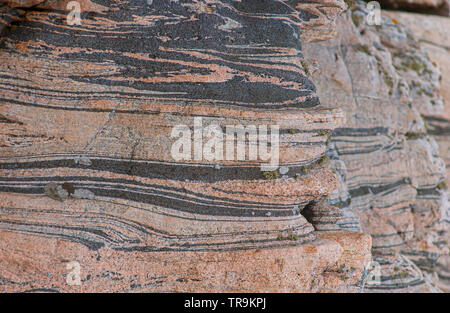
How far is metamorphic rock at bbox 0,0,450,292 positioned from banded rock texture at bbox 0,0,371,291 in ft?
0.10

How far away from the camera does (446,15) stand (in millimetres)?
18688

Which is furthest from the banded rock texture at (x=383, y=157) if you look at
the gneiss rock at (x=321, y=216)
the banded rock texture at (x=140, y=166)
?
the banded rock texture at (x=140, y=166)

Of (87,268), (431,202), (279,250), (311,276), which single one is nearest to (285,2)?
(279,250)

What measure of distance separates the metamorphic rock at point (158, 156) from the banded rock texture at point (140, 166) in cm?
3

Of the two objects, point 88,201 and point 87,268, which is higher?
point 88,201

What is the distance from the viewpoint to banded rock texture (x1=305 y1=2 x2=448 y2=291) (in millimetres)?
12977

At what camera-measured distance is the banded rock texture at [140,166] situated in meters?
8.33

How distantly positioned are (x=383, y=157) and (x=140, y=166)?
31.4 feet

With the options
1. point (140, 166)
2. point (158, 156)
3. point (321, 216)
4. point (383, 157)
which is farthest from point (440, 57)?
point (140, 166)

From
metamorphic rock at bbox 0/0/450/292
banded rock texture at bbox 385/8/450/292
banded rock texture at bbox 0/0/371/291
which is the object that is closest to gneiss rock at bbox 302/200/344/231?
metamorphic rock at bbox 0/0/450/292

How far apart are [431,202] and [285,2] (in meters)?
10.1

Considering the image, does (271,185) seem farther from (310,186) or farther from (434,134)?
(434,134)

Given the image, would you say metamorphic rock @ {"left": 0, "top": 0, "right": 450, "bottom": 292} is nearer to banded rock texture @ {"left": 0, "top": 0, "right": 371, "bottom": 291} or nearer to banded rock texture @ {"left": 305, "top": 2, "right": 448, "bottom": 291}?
banded rock texture @ {"left": 0, "top": 0, "right": 371, "bottom": 291}

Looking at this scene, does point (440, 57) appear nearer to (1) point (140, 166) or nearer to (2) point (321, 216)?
(2) point (321, 216)
